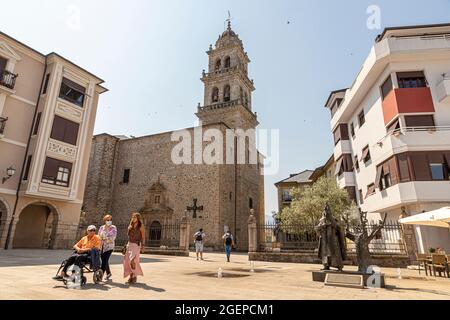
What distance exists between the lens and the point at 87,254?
5.69m

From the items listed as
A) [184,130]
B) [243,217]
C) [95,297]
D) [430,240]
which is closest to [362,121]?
[430,240]

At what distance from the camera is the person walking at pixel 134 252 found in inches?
222

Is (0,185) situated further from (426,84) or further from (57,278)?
(426,84)

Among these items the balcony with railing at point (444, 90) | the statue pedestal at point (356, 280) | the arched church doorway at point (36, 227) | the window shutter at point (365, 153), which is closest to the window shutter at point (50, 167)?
the arched church doorway at point (36, 227)

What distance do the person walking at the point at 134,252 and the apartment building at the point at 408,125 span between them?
12811 millimetres

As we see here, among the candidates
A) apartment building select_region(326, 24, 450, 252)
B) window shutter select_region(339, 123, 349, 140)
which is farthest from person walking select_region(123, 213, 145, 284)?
window shutter select_region(339, 123, 349, 140)

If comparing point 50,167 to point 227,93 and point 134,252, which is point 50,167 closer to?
point 134,252

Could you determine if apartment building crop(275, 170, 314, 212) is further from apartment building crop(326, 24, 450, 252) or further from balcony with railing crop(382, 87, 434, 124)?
balcony with railing crop(382, 87, 434, 124)

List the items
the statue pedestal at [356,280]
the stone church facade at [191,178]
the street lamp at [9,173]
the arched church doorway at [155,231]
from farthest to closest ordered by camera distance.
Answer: the arched church doorway at [155,231] → the stone church facade at [191,178] → the street lamp at [9,173] → the statue pedestal at [356,280]

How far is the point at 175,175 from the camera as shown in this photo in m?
27.1

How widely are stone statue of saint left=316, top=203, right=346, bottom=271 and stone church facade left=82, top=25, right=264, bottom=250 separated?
1712 centimetres

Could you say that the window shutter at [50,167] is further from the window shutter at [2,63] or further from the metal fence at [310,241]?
the metal fence at [310,241]

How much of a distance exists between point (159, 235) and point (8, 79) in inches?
678

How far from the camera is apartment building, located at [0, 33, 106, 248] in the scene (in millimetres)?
15688
